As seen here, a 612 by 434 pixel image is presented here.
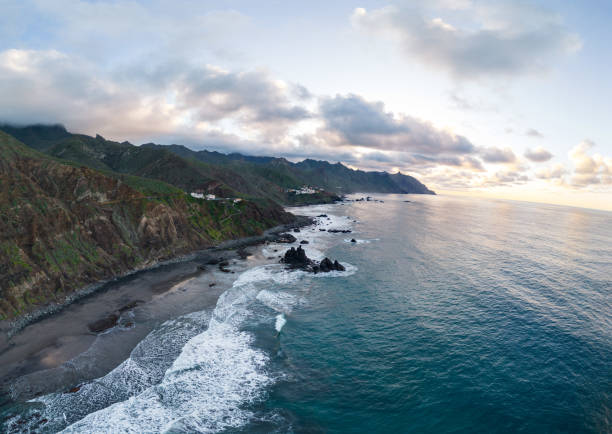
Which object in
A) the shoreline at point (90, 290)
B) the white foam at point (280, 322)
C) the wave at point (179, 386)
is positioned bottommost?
the wave at point (179, 386)

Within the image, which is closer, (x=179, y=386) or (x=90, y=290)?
(x=179, y=386)

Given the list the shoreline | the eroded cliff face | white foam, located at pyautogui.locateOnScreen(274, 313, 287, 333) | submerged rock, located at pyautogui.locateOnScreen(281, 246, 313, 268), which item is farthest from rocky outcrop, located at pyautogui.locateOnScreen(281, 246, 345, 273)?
the eroded cliff face

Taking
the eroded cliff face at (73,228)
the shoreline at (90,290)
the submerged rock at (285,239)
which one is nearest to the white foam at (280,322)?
the shoreline at (90,290)

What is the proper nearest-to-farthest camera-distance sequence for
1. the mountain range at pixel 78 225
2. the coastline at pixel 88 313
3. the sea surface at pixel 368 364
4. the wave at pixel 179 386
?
the wave at pixel 179 386 → the sea surface at pixel 368 364 → the coastline at pixel 88 313 → the mountain range at pixel 78 225

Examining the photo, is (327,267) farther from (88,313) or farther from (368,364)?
(88,313)

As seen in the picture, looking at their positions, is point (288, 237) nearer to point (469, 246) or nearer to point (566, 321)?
point (469, 246)

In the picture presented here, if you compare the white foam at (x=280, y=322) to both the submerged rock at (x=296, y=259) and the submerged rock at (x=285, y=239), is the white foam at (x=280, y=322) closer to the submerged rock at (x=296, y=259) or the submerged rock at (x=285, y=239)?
the submerged rock at (x=296, y=259)

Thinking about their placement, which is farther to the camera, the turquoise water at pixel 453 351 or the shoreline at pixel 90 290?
the shoreline at pixel 90 290

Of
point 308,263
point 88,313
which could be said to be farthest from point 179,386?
point 308,263
